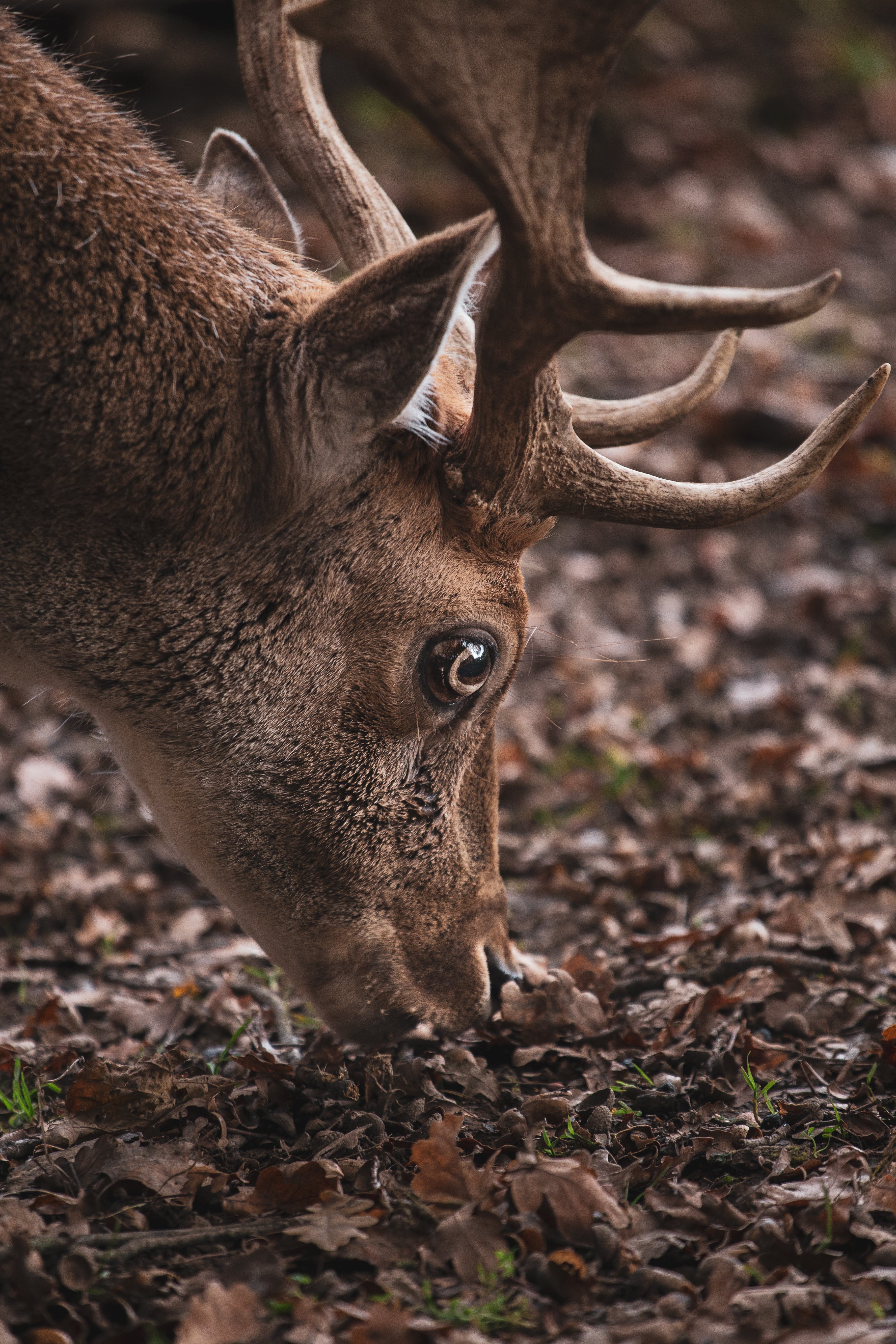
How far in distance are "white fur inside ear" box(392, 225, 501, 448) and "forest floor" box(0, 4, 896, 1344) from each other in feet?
5.00

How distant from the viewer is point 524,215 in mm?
2801

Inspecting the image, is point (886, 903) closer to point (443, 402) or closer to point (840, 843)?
point (840, 843)

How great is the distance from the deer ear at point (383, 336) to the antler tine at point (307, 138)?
2.34ft

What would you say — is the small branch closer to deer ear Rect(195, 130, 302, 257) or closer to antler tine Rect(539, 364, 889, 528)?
antler tine Rect(539, 364, 889, 528)

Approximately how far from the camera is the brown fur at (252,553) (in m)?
3.09

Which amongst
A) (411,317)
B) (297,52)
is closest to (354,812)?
(411,317)

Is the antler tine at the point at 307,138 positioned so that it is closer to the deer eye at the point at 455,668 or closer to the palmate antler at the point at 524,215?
the palmate antler at the point at 524,215

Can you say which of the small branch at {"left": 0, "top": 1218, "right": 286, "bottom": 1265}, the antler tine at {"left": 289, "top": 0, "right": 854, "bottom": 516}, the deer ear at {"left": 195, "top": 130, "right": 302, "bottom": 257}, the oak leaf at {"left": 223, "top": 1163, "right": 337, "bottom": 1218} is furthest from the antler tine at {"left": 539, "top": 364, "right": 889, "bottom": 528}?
the small branch at {"left": 0, "top": 1218, "right": 286, "bottom": 1265}

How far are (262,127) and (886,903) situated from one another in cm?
346

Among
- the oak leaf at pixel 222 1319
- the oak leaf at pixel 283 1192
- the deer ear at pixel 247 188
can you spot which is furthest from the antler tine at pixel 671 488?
the oak leaf at pixel 222 1319

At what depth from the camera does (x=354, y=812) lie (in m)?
3.58

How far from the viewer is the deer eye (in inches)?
140

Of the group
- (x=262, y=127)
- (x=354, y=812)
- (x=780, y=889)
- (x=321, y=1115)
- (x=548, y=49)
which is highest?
(x=262, y=127)

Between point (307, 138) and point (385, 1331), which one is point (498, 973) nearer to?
point (385, 1331)
